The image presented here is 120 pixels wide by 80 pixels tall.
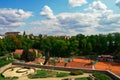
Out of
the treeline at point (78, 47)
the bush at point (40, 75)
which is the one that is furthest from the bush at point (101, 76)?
the treeline at point (78, 47)

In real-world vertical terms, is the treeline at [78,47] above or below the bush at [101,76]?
above

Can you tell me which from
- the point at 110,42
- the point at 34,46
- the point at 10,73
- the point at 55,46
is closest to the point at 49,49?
the point at 55,46

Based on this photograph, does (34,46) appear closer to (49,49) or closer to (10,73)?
(49,49)

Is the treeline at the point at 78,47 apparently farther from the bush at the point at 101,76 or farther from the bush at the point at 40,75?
the bush at the point at 101,76

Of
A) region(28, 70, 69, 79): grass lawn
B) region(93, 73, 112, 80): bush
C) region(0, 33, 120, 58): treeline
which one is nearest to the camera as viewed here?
region(93, 73, 112, 80): bush

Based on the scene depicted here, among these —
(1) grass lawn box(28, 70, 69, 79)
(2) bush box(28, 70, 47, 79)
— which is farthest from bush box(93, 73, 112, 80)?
(2) bush box(28, 70, 47, 79)

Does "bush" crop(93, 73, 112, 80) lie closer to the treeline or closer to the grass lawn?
the grass lawn

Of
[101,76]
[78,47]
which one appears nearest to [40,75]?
[101,76]

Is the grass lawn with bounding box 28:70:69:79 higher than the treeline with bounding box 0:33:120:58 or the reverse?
the reverse

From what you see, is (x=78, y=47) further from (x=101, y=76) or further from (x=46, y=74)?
(x=101, y=76)

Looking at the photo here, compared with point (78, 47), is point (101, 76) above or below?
below

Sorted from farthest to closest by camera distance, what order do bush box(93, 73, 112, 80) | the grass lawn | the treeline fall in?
the treeline, the grass lawn, bush box(93, 73, 112, 80)

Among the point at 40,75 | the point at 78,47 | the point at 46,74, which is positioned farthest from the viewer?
the point at 78,47

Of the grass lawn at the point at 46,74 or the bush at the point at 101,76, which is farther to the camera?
the grass lawn at the point at 46,74
